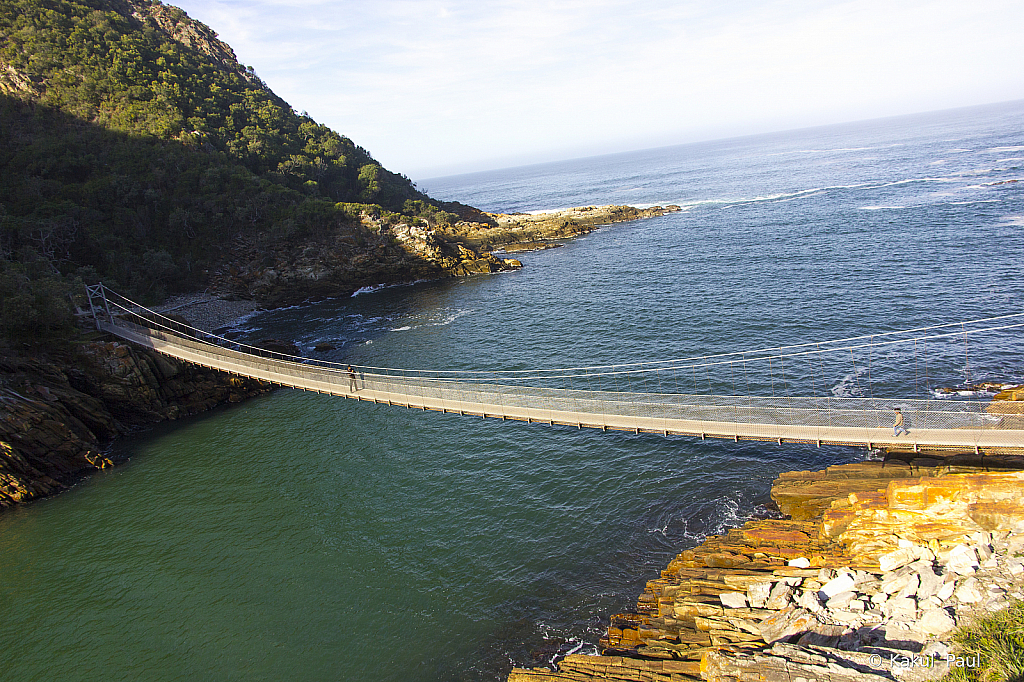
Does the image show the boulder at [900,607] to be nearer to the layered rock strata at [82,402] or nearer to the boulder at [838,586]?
the boulder at [838,586]

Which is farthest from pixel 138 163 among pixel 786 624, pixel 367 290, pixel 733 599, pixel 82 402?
pixel 786 624

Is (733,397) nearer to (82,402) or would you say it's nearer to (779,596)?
(779,596)

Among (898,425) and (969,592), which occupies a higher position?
(898,425)

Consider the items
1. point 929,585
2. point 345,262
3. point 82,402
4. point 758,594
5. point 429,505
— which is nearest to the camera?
point 929,585

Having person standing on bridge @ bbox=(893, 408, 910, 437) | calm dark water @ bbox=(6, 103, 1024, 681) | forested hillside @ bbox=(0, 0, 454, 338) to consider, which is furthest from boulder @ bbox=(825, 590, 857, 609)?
forested hillside @ bbox=(0, 0, 454, 338)

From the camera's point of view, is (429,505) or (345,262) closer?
(429,505)

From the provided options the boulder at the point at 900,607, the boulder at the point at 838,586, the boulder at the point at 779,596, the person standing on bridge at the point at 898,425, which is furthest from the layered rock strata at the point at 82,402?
the person standing on bridge at the point at 898,425

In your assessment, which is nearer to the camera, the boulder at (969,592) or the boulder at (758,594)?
the boulder at (969,592)
